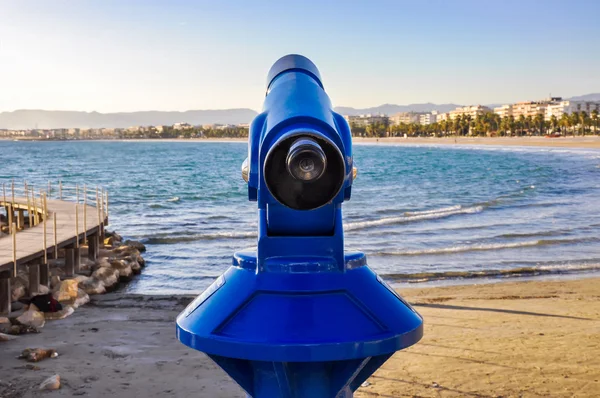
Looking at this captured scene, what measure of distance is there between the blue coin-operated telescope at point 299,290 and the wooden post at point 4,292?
1236cm

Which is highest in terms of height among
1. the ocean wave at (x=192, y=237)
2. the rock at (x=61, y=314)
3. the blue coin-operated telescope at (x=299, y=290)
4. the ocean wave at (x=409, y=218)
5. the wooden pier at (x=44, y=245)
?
the blue coin-operated telescope at (x=299, y=290)

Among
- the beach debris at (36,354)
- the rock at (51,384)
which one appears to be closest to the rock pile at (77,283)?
the beach debris at (36,354)

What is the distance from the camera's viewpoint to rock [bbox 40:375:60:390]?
8594 millimetres

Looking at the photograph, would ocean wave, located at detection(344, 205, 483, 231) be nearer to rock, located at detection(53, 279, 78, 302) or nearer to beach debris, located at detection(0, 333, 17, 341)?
rock, located at detection(53, 279, 78, 302)

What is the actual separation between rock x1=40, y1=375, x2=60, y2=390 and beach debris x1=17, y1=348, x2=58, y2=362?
1.35 m

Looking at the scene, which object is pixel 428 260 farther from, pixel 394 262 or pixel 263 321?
pixel 263 321

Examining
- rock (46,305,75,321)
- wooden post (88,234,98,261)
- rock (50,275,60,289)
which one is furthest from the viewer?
wooden post (88,234,98,261)

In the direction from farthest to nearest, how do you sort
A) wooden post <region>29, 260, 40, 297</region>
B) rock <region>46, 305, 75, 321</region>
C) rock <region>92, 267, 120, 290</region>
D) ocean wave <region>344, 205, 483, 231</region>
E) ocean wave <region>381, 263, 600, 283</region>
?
ocean wave <region>344, 205, 483, 231</region>, ocean wave <region>381, 263, 600, 283</region>, rock <region>92, 267, 120, 290</region>, wooden post <region>29, 260, 40, 297</region>, rock <region>46, 305, 75, 321</region>

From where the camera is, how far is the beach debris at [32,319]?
473 inches

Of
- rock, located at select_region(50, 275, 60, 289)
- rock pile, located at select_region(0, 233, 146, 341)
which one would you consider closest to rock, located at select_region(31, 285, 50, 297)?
rock pile, located at select_region(0, 233, 146, 341)

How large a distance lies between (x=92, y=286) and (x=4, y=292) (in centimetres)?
259

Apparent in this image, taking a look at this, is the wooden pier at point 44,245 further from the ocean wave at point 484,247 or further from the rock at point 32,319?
the ocean wave at point 484,247

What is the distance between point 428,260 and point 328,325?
17.6 m

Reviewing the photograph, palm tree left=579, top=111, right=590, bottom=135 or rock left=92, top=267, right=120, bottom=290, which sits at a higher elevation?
palm tree left=579, top=111, right=590, bottom=135
